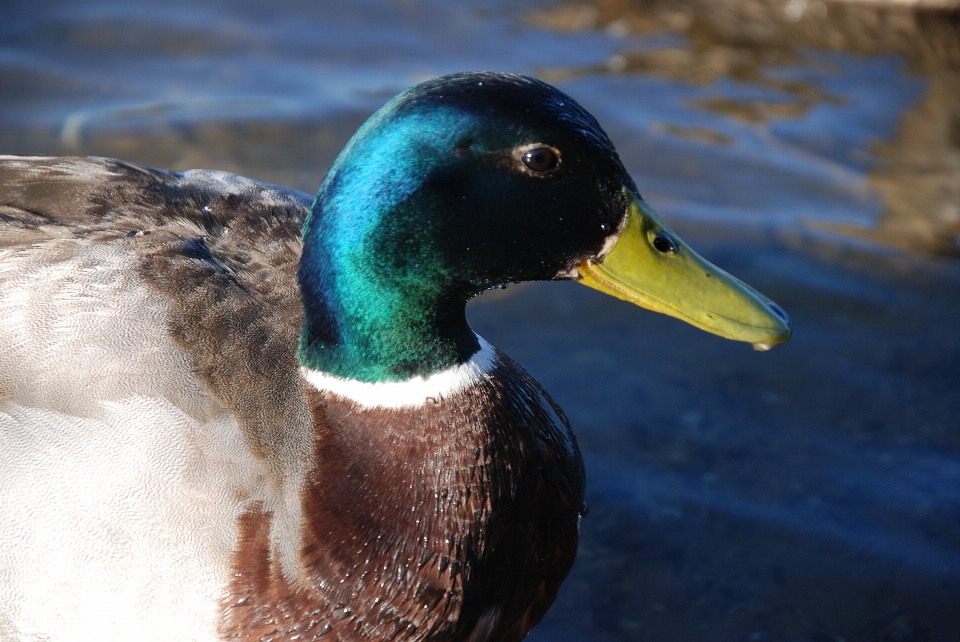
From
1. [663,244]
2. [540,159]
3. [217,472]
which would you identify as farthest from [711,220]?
[217,472]

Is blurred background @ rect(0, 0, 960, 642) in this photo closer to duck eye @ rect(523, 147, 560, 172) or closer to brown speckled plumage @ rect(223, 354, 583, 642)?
brown speckled plumage @ rect(223, 354, 583, 642)

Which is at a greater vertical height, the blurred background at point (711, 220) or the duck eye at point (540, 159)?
the duck eye at point (540, 159)

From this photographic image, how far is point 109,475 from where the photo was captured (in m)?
2.83

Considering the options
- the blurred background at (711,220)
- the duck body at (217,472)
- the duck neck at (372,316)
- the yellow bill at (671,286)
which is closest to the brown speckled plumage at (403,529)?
the duck body at (217,472)

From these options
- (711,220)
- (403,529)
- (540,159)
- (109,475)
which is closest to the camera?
(540,159)

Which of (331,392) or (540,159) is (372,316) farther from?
(540,159)

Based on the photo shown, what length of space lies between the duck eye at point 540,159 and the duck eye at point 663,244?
0.35 m

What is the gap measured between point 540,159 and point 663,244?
0.42 meters

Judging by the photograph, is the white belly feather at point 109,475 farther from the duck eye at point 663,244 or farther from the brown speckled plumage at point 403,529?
the duck eye at point 663,244

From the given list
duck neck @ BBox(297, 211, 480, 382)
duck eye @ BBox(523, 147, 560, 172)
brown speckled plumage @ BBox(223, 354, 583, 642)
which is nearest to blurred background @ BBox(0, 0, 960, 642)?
brown speckled plumage @ BBox(223, 354, 583, 642)

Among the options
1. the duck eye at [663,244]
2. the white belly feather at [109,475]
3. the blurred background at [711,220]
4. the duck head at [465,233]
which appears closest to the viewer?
the duck head at [465,233]

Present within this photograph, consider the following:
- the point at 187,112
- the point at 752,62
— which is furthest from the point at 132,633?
the point at 752,62

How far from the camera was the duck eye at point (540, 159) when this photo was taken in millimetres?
2707

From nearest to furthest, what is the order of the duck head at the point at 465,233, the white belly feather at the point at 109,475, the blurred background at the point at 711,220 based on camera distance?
the duck head at the point at 465,233
the white belly feather at the point at 109,475
the blurred background at the point at 711,220
